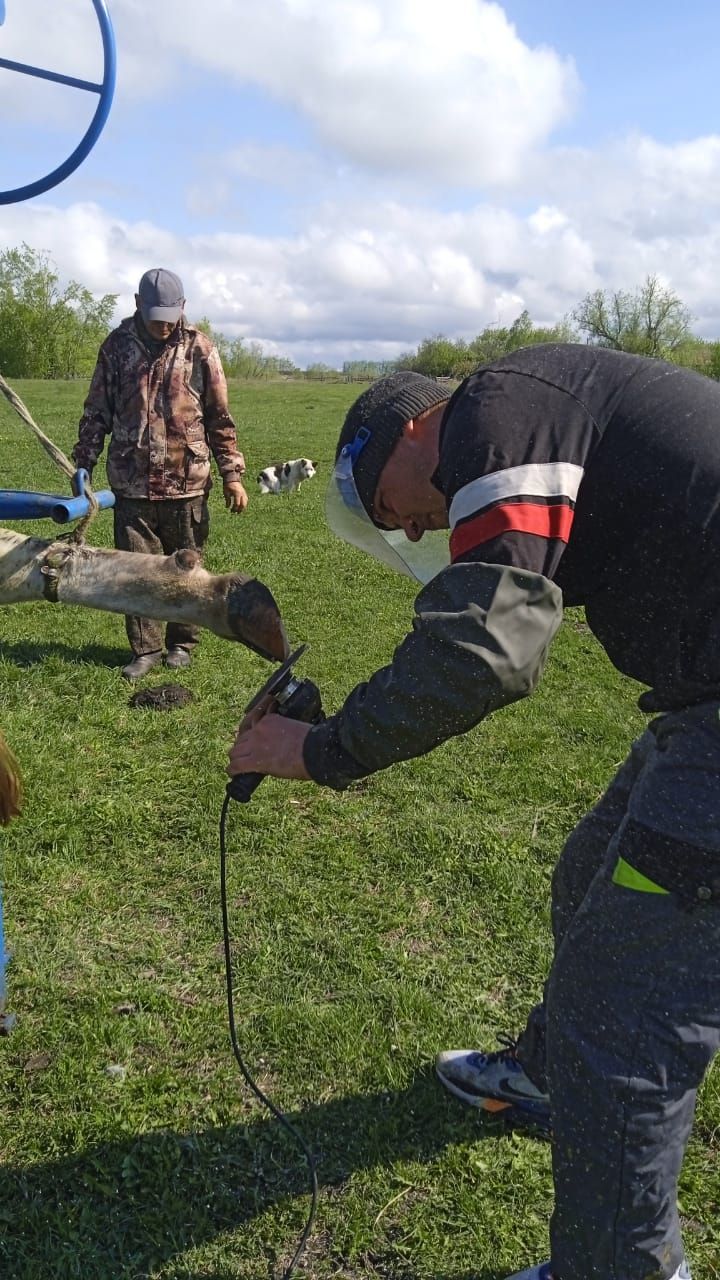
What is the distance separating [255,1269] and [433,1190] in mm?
499

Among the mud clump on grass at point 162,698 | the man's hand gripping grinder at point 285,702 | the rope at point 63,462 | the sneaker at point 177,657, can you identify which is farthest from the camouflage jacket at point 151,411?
the man's hand gripping grinder at point 285,702

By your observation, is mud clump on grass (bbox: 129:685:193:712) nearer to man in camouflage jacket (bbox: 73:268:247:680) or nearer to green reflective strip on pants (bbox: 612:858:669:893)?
man in camouflage jacket (bbox: 73:268:247:680)

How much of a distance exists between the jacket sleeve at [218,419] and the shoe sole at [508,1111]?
4.15m

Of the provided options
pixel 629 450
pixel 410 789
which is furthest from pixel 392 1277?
pixel 410 789

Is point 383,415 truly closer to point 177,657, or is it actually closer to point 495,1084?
point 495,1084

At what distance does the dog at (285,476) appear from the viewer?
41.4 ft

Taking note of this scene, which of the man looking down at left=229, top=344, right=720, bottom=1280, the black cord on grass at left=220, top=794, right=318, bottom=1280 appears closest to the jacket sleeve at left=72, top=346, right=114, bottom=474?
the black cord on grass at left=220, top=794, right=318, bottom=1280

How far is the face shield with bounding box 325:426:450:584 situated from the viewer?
196 centimetres

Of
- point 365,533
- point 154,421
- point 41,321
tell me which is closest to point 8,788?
point 365,533

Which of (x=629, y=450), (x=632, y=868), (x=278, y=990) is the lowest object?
(x=278, y=990)

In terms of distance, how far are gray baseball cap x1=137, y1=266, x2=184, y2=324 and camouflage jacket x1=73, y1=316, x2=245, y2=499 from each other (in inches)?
7.9

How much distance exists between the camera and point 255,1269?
7.43ft

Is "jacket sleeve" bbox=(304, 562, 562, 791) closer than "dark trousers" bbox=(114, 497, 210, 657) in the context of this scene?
Yes

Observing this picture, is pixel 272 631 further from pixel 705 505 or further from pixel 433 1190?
A: pixel 433 1190
